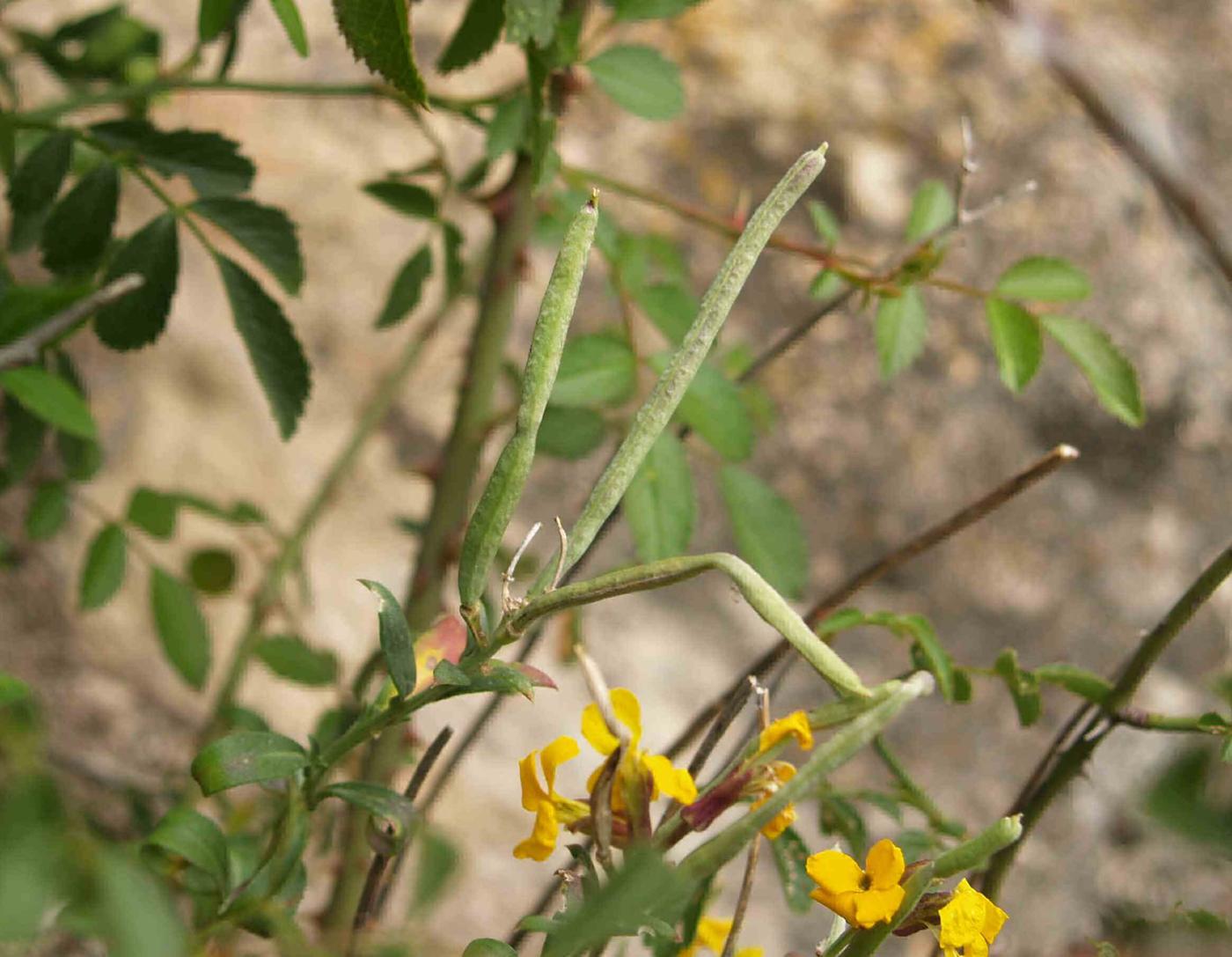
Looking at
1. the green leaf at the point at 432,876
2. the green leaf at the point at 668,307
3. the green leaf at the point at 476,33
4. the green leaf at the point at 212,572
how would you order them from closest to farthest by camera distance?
the green leaf at the point at 432,876
the green leaf at the point at 476,33
the green leaf at the point at 668,307
the green leaf at the point at 212,572

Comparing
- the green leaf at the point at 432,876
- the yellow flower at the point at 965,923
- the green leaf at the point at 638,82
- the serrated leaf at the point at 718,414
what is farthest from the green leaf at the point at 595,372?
the yellow flower at the point at 965,923

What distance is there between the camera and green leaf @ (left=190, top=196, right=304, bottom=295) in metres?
0.66

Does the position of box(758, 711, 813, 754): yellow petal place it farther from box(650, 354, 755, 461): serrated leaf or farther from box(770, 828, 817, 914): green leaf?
box(650, 354, 755, 461): serrated leaf

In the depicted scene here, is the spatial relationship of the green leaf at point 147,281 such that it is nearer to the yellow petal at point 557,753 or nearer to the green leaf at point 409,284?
the green leaf at point 409,284

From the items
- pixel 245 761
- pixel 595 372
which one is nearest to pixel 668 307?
pixel 595 372

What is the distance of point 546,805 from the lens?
420 millimetres

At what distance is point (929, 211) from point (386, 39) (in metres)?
A: 0.41

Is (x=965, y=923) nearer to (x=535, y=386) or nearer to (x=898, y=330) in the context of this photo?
(x=535, y=386)

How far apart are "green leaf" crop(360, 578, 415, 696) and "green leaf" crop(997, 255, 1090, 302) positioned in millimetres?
440

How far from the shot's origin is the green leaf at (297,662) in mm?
825

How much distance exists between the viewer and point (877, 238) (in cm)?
143

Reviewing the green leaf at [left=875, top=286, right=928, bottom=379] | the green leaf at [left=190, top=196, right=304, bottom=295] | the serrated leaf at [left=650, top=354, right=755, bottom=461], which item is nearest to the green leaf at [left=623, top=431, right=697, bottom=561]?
the serrated leaf at [left=650, top=354, right=755, bottom=461]

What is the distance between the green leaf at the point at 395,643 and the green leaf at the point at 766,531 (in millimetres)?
309

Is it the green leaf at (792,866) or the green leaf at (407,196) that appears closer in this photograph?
the green leaf at (792,866)
